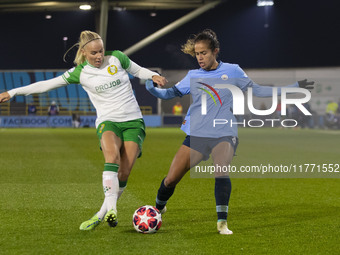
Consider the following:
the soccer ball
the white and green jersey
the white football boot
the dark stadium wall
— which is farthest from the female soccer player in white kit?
the dark stadium wall

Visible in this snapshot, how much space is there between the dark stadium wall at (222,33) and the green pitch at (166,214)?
35962mm

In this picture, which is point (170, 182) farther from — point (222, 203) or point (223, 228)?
point (223, 228)

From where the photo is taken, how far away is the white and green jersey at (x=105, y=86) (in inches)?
255

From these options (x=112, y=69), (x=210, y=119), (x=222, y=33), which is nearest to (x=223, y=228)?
(x=210, y=119)

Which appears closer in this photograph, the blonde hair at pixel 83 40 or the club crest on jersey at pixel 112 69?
the blonde hair at pixel 83 40

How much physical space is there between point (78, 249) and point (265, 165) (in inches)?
427

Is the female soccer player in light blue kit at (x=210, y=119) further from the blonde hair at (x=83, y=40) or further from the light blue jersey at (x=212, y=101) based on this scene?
the blonde hair at (x=83, y=40)

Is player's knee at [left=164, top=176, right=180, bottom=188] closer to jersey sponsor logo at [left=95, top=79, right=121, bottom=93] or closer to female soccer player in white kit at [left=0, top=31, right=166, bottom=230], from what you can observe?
female soccer player in white kit at [left=0, top=31, right=166, bottom=230]

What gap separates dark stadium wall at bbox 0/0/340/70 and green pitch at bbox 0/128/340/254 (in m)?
36.0

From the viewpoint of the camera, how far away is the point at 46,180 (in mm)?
11094

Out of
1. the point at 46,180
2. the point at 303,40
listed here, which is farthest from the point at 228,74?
the point at 303,40

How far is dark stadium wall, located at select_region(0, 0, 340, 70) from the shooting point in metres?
47.7

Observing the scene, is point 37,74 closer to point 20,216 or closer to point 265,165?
point 265,165

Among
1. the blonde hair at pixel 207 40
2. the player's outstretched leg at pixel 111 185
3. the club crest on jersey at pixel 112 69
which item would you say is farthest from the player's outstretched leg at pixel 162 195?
the blonde hair at pixel 207 40
